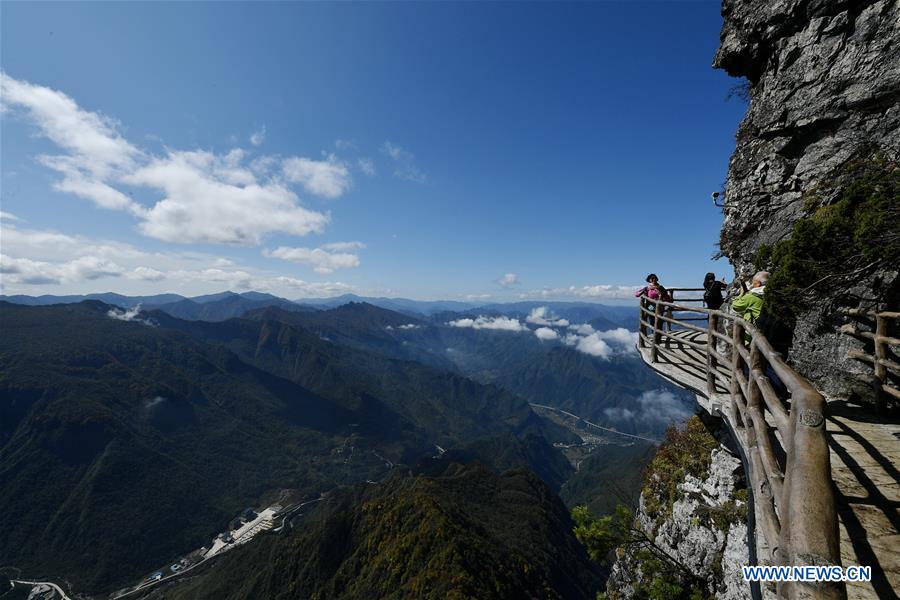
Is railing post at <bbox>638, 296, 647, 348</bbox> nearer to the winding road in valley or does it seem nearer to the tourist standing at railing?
the tourist standing at railing

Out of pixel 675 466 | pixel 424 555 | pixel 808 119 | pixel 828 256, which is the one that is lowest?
pixel 424 555

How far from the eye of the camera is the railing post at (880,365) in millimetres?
7566

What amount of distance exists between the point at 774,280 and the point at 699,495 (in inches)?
283

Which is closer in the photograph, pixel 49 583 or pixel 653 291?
pixel 653 291

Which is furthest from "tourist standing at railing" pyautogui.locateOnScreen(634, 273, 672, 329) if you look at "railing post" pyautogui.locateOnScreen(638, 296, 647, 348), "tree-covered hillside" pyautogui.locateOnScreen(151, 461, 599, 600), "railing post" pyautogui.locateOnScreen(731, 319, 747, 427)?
"tree-covered hillside" pyautogui.locateOnScreen(151, 461, 599, 600)

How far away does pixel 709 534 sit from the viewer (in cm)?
1026

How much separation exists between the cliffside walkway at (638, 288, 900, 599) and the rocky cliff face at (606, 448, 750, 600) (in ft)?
12.0

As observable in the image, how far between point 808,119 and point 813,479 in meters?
15.4

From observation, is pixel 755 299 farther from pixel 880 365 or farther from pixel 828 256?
pixel 880 365

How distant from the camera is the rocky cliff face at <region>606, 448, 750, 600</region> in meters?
9.01

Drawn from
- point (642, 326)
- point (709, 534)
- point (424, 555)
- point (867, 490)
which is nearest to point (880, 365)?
point (867, 490)

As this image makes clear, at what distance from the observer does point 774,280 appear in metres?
7.97

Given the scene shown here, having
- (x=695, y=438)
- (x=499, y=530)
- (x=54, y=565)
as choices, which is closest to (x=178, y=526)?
(x=54, y=565)

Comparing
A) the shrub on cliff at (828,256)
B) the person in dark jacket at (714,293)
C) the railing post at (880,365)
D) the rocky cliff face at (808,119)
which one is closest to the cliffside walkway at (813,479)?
the railing post at (880,365)
